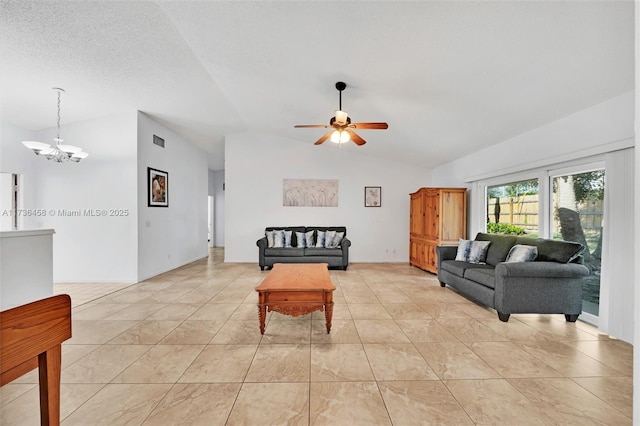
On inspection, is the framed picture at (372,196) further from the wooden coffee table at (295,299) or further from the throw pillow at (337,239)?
the wooden coffee table at (295,299)

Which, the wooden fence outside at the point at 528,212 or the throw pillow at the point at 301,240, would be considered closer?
the wooden fence outside at the point at 528,212

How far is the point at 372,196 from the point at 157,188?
196 inches

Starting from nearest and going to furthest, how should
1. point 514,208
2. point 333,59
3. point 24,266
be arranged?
point 24,266, point 333,59, point 514,208

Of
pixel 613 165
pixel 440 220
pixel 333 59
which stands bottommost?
pixel 440 220

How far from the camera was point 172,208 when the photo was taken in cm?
606

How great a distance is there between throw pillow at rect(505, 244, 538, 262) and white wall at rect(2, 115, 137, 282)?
609 cm

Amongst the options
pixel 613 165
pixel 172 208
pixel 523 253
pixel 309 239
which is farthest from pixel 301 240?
pixel 613 165

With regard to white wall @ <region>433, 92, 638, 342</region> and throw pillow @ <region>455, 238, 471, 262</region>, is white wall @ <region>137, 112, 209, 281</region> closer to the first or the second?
throw pillow @ <region>455, 238, 471, 262</region>

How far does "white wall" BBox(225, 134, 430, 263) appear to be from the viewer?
271 inches

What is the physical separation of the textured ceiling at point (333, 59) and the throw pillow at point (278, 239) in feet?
9.27

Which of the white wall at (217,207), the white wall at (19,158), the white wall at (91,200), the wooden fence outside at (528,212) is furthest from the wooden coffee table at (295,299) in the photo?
the white wall at (217,207)

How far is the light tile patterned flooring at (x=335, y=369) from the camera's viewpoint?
1708mm

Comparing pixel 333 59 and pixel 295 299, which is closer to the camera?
pixel 295 299

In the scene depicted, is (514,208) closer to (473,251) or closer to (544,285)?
(473,251)
